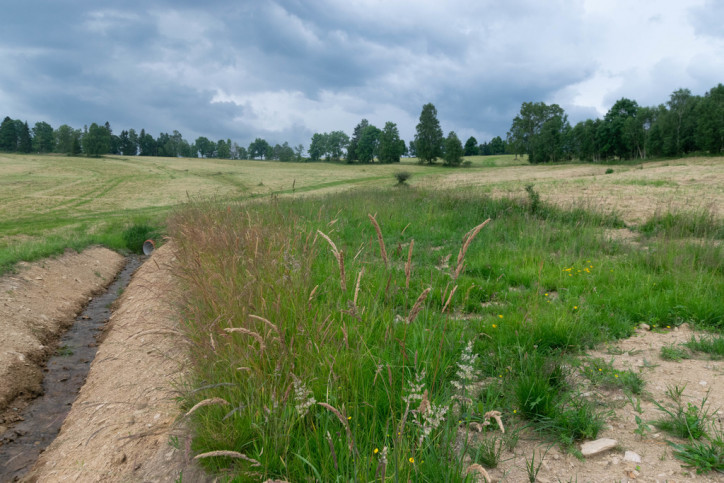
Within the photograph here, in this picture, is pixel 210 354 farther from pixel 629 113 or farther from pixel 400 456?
pixel 629 113

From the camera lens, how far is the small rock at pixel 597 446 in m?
2.40

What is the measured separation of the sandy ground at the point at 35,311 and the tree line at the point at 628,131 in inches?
2453

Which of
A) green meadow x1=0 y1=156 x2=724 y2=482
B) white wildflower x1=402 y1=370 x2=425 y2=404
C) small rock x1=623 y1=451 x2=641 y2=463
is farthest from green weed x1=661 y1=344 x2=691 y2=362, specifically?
white wildflower x1=402 y1=370 x2=425 y2=404

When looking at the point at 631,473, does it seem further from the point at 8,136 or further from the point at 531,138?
the point at 8,136

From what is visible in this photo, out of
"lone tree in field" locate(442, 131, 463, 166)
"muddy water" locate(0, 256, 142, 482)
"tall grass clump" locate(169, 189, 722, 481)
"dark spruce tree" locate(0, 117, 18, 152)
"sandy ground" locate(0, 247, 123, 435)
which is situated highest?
"dark spruce tree" locate(0, 117, 18, 152)

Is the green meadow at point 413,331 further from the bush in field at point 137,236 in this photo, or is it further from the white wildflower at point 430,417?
the bush in field at point 137,236

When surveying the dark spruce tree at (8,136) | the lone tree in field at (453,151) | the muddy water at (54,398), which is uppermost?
the dark spruce tree at (8,136)

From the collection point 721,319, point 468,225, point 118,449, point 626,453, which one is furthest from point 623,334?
point 468,225

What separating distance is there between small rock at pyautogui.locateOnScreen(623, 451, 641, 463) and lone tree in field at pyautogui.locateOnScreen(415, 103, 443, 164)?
73.1 metres

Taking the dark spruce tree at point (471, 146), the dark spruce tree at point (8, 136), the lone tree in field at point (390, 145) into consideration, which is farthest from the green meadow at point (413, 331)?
the dark spruce tree at point (471, 146)

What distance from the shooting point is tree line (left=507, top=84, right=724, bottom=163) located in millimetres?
48562

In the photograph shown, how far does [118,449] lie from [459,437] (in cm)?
302

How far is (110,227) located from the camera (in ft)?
58.4

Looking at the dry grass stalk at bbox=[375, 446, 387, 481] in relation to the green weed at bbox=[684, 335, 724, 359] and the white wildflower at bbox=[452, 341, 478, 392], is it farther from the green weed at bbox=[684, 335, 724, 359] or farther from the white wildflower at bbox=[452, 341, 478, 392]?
the green weed at bbox=[684, 335, 724, 359]
